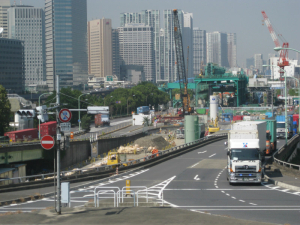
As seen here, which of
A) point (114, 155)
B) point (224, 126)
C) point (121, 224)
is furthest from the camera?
point (224, 126)

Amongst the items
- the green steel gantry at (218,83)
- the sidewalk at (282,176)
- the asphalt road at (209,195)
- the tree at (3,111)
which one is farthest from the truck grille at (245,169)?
the green steel gantry at (218,83)

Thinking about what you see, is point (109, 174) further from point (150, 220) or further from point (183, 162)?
point (150, 220)

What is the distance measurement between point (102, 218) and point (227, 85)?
147 m

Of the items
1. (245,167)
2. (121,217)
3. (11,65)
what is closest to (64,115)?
(121,217)

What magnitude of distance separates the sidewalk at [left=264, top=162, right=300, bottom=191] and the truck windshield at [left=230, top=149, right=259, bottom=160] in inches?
108

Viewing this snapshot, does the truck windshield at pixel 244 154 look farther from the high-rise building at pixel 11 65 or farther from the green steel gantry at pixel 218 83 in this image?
the high-rise building at pixel 11 65

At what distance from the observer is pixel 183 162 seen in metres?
41.3

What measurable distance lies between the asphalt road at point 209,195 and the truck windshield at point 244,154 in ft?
6.38

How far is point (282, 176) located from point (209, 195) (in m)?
9.57

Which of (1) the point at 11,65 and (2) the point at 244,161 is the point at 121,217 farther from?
(1) the point at 11,65

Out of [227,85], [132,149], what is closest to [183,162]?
[132,149]

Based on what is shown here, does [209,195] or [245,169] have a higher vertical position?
[245,169]

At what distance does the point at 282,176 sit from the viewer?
101 ft

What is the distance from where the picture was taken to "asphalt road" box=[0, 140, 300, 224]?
1883cm
